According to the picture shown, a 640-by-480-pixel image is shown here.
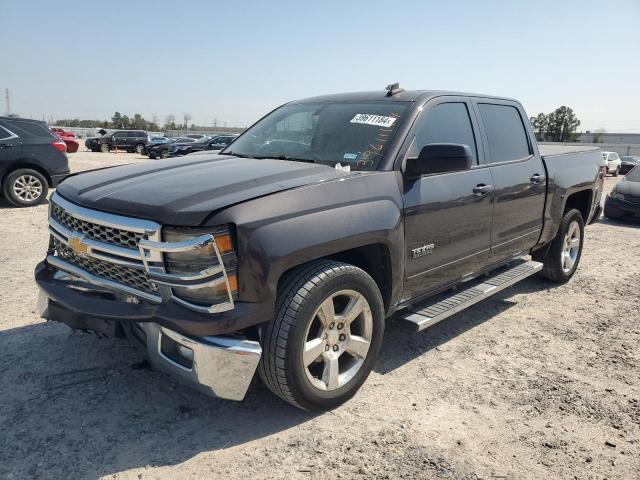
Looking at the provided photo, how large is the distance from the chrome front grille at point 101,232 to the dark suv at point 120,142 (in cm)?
3495

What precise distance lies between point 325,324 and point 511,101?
130 inches

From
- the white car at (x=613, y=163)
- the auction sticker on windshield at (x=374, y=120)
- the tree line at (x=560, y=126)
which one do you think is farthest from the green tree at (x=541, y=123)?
the auction sticker on windshield at (x=374, y=120)

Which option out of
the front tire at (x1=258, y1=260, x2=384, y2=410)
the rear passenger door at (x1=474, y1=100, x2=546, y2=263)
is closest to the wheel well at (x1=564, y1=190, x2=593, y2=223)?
the rear passenger door at (x1=474, y1=100, x2=546, y2=263)

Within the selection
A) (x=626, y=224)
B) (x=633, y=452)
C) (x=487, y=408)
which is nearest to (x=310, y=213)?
(x=487, y=408)

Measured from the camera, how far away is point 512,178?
441cm

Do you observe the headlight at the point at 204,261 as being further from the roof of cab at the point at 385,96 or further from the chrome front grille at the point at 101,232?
the roof of cab at the point at 385,96

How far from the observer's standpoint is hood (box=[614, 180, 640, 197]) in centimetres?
1096

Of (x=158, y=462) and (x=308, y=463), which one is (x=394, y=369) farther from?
(x=158, y=462)

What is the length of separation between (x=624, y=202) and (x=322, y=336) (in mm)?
10216

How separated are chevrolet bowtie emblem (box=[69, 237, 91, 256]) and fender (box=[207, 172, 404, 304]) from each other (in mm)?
866

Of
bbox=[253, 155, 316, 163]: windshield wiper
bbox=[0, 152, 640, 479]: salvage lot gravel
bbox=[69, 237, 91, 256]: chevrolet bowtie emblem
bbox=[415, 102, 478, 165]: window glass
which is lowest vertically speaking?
bbox=[0, 152, 640, 479]: salvage lot gravel

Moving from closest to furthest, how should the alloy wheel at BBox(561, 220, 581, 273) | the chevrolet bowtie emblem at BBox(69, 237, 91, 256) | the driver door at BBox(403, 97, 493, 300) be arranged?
1. the chevrolet bowtie emblem at BBox(69, 237, 91, 256)
2. the driver door at BBox(403, 97, 493, 300)
3. the alloy wheel at BBox(561, 220, 581, 273)

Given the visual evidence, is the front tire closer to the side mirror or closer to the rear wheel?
the side mirror

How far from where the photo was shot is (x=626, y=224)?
1091cm
